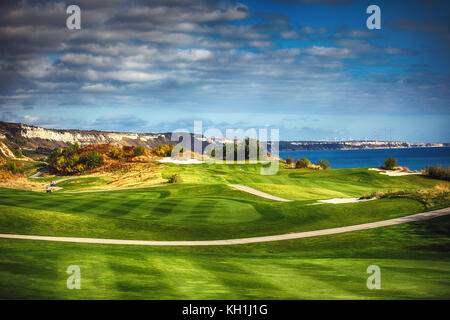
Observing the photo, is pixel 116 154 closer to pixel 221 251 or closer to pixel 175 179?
pixel 175 179

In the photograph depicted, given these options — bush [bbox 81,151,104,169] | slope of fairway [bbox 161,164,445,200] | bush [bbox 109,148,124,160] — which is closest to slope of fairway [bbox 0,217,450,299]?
slope of fairway [bbox 161,164,445,200]

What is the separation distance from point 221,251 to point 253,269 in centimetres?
528

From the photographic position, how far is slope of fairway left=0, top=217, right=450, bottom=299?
28.4 feet

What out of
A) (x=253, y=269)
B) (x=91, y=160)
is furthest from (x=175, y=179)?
(x=253, y=269)

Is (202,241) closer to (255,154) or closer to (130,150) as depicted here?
(130,150)

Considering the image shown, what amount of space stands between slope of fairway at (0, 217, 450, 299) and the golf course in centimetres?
3

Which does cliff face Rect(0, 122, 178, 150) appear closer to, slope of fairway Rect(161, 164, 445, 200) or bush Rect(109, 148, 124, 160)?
bush Rect(109, 148, 124, 160)

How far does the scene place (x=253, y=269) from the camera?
12.4 m

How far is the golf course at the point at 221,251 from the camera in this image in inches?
356

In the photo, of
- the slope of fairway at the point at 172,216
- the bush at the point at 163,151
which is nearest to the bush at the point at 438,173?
the slope of fairway at the point at 172,216

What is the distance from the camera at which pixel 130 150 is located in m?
81.4
